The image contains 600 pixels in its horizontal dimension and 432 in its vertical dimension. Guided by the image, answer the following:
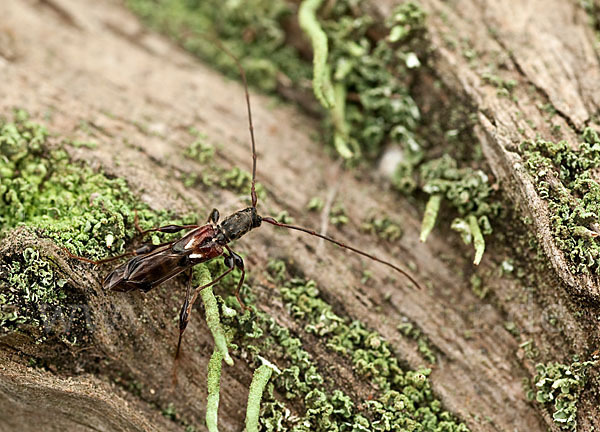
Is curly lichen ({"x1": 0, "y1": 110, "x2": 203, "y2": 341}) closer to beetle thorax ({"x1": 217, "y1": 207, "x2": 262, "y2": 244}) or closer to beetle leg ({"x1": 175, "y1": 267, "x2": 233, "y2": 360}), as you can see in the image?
beetle thorax ({"x1": 217, "y1": 207, "x2": 262, "y2": 244})

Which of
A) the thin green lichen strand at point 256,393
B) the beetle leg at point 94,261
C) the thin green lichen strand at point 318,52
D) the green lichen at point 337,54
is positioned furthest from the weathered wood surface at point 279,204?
the thin green lichen strand at point 318,52

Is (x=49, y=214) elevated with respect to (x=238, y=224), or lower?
lower

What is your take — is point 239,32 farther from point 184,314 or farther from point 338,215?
point 184,314

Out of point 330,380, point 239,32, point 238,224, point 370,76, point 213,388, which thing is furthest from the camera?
point 239,32

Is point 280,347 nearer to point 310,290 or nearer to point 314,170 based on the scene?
point 310,290

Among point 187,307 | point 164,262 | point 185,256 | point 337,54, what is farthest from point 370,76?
point 187,307

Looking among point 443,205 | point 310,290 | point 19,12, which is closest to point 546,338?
point 443,205

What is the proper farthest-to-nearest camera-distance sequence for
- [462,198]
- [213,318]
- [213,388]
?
1. [462,198]
2. [213,318]
3. [213,388]
